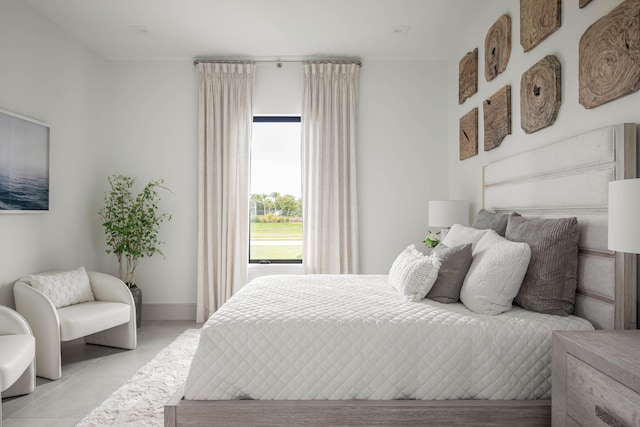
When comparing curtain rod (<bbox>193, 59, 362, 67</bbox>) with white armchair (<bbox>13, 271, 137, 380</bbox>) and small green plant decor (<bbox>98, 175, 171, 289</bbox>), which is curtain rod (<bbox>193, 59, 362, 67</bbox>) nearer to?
small green plant decor (<bbox>98, 175, 171, 289</bbox>)

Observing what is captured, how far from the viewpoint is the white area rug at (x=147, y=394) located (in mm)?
2277

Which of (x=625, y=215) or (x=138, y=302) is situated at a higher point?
(x=625, y=215)

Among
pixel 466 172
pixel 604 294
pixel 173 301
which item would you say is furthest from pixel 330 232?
pixel 604 294

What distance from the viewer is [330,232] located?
14.6 ft

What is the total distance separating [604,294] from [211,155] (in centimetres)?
373

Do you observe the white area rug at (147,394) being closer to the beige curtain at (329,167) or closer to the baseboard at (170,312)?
the baseboard at (170,312)

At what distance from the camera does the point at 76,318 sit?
3.02 metres

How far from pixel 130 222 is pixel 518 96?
364 centimetres

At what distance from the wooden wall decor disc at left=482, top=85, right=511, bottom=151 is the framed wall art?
12.2ft

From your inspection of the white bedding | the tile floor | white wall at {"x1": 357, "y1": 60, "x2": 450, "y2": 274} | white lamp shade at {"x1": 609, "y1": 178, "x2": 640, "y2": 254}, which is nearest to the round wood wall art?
white lamp shade at {"x1": 609, "y1": 178, "x2": 640, "y2": 254}

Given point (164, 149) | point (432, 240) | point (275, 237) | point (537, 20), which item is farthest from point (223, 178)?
point (537, 20)

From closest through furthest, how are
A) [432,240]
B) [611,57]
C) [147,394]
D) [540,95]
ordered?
[611,57], [540,95], [147,394], [432,240]

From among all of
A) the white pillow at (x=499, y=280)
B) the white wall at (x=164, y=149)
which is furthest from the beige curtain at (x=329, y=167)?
the white pillow at (x=499, y=280)

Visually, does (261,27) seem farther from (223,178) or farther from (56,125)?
(56,125)
